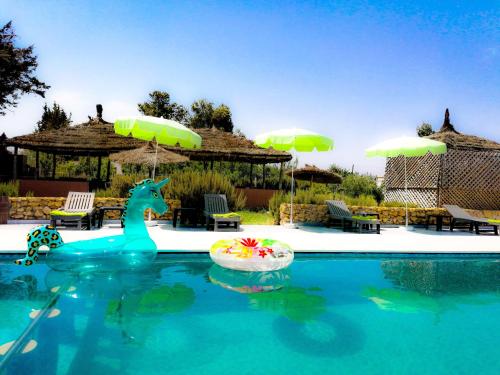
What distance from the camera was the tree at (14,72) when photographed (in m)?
17.7

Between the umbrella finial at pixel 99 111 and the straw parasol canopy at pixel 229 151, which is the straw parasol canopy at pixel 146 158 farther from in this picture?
the umbrella finial at pixel 99 111

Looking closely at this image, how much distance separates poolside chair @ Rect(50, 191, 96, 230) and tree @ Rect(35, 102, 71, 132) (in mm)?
31221

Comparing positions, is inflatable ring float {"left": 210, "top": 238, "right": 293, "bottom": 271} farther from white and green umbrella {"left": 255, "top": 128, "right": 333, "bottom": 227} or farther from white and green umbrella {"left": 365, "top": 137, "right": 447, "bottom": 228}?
white and green umbrella {"left": 365, "top": 137, "right": 447, "bottom": 228}

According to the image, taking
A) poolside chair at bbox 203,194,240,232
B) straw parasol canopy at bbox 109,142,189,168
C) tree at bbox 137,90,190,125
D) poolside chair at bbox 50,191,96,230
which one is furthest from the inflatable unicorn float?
tree at bbox 137,90,190,125

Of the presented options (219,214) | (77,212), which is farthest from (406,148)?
(77,212)

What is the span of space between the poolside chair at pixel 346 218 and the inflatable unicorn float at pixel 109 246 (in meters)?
6.58

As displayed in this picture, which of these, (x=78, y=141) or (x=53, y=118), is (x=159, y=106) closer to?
(x=53, y=118)

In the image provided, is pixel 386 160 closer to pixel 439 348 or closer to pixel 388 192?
pixel 388 192

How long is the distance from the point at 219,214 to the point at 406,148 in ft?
17.4

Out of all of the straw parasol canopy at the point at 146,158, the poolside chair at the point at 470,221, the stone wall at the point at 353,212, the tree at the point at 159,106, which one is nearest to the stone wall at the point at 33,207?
the straw parasol canopy at the point at 146,158

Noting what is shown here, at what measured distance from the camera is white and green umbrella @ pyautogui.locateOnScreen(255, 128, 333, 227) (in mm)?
9008

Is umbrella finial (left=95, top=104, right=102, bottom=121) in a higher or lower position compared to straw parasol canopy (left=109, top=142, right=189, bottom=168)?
higher

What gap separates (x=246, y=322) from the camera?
3617 millimetres

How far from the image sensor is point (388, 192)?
760 inches
